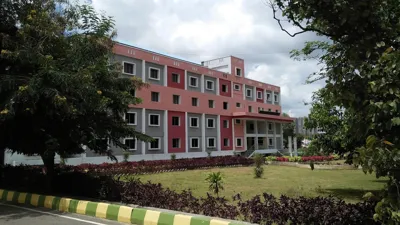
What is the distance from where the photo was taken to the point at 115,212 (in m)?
8.06

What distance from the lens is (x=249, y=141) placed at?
4981 cm

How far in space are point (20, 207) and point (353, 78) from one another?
919 centimetres

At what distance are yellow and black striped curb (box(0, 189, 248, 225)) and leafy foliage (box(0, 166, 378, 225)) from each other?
0.77m

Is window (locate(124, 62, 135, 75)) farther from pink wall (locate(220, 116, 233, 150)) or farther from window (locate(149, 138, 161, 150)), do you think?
pink wall (locate(220, 116, 233, 150))

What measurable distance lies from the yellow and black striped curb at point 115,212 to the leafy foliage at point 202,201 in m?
0.77

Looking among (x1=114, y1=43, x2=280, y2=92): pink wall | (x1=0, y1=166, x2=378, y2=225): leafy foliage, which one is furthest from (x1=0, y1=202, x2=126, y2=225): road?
(x1=114, y1=43, x2=280, y2=92): pink wall

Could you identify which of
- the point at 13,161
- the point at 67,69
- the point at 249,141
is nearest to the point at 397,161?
the point at 67,69

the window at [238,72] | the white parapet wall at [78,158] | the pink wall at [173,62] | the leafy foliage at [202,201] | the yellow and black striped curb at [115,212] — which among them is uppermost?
the window at [238,72]

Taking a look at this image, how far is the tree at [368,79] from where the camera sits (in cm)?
395

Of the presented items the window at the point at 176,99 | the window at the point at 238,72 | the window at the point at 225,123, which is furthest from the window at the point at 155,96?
the window at the point at 238,72

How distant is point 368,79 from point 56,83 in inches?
315

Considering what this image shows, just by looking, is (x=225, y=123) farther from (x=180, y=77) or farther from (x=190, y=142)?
(x=180, y=77)

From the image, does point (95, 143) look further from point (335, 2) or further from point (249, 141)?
point (249, 141)

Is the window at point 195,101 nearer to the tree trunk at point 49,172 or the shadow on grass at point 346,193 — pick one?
the shadow on grass at point 346,193
